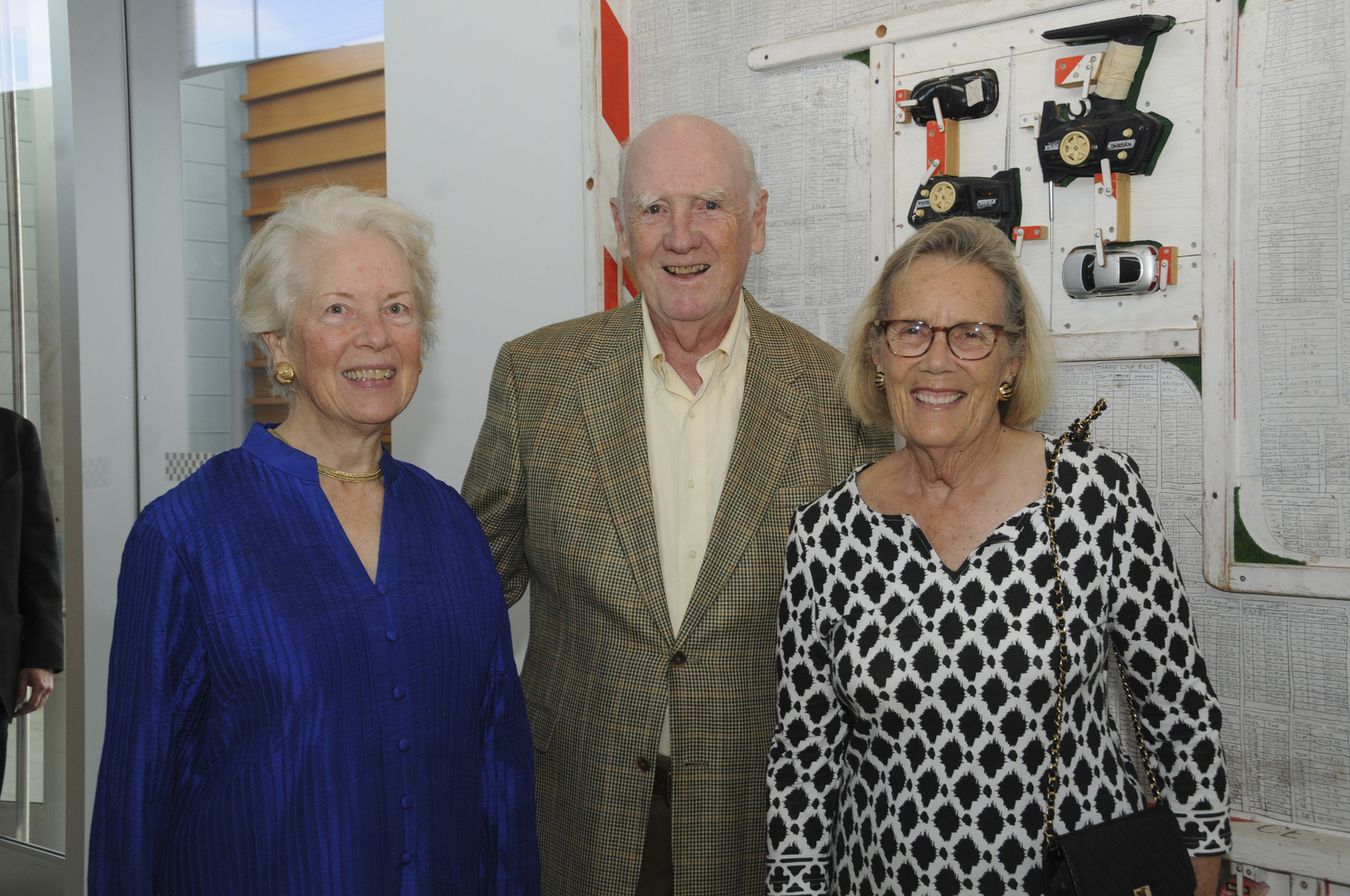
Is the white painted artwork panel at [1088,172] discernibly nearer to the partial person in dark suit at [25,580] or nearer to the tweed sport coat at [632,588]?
the tweed sport coat at [632,588]

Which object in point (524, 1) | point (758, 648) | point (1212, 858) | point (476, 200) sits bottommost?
point (1212, 858)

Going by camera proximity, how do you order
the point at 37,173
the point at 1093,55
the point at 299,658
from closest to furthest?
1. the point at 299,658
2. the point at 1093,55
3. the point at 37,173

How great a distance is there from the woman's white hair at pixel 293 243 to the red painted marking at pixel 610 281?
3.78ft

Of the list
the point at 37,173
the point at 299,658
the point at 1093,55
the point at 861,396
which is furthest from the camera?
the point at 37,173

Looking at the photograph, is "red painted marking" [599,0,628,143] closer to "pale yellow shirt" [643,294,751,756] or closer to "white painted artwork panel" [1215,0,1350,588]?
"pale yellow shirt" [643,294,751,756]

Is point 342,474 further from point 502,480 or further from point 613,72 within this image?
point 613,72

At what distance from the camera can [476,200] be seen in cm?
269

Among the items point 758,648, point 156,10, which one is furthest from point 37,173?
point 758,648

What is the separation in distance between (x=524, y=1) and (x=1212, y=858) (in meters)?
2.51

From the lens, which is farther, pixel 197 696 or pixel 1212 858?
pixel 1212 858

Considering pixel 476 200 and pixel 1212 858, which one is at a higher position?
pixel 476 200

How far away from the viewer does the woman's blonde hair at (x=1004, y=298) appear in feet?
4.84

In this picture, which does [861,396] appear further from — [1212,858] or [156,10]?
[156,10]

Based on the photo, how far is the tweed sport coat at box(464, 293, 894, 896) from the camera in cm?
169
